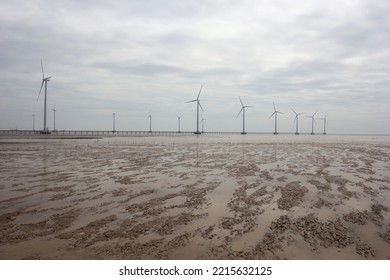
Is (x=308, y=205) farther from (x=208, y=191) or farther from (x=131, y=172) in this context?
(x=131, y=172)

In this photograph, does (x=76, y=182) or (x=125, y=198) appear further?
(x=76, y=182)

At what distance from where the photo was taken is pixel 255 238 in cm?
727

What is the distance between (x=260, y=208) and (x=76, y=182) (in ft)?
30.8

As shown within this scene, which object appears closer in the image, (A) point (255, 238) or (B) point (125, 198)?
(A) point (255, 238)

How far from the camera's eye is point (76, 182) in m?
14.5

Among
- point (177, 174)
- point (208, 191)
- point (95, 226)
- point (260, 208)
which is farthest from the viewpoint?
point (177, 174)

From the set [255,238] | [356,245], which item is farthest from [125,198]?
[356,245]

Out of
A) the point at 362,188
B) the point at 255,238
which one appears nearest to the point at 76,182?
the point at 255,238

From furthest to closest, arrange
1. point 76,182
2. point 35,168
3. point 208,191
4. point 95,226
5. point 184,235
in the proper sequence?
1. point 35,168
2. point 76,182
3. point 208,191
4. point 95,226
5. point 184,235

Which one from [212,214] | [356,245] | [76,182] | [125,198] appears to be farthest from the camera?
[76,182]

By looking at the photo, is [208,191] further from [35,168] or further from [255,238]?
[35,168]

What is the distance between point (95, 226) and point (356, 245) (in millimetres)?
6779

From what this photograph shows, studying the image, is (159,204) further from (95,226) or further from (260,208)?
(260,208)

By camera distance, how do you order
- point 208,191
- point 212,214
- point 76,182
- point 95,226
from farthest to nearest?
point 76,182 < point 208,191 < point 212,214 < point 95,226
